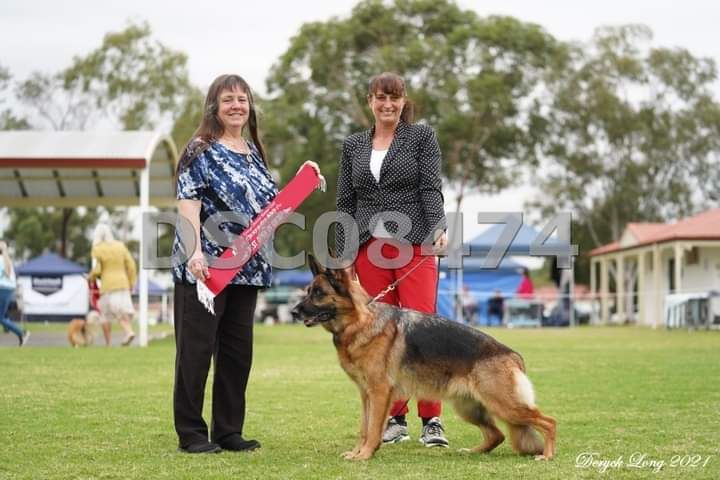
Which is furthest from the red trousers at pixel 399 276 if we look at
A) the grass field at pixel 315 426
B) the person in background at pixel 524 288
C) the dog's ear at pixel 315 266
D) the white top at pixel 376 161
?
the person in background at pixel 524 288

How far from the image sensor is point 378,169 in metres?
6.46

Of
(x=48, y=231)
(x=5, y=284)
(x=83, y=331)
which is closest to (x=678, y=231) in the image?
(x=83, y=331)

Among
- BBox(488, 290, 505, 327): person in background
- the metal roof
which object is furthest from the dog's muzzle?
BBox(488, 290, 505, 327): person in background

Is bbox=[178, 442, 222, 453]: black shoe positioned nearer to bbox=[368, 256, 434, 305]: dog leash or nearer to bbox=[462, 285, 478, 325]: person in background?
bbox=[368, 256, 434, 305]: dog leash

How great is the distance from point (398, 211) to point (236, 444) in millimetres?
1957

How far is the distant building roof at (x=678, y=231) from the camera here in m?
32.2

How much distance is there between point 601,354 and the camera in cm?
1524

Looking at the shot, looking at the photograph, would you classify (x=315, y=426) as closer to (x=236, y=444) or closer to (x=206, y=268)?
(x=236, y=444)

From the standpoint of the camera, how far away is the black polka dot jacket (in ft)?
21.0

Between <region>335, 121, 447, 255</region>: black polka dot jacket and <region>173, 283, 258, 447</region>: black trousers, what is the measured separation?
937mm

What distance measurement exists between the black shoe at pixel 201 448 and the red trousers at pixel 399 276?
4.39ft

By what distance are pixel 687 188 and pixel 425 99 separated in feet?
65.5

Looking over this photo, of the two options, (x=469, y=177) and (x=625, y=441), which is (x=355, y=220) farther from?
(x=469, y=177)

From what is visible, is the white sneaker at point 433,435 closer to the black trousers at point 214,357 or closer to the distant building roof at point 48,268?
the black trousers at point 214,357
